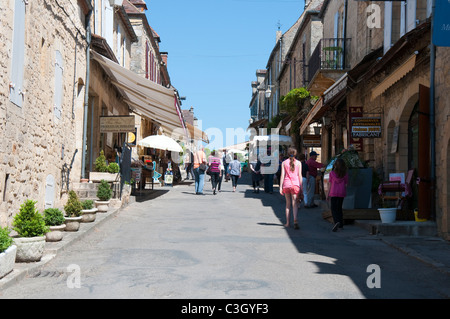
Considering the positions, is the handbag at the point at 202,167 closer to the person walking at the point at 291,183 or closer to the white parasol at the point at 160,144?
the white parasol at the point at 160,144

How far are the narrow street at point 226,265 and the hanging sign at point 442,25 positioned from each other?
2734 mm

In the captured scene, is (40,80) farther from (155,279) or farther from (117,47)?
(117,47)

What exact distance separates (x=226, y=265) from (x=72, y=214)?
145 inches

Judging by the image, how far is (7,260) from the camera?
584cm

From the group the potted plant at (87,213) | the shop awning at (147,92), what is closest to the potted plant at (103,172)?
the shop awning at (147,92)

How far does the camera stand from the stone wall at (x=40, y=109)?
905 centimetres

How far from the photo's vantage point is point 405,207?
1181 cm

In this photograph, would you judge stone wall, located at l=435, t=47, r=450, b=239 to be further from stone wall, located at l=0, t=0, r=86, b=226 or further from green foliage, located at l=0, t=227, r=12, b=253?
stone wall, located at l=0, t=0, r=86, b=226

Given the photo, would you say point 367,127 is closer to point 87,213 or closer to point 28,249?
point 87,213

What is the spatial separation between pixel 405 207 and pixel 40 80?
24.8 ft

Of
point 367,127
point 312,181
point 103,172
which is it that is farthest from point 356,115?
point 103,172
